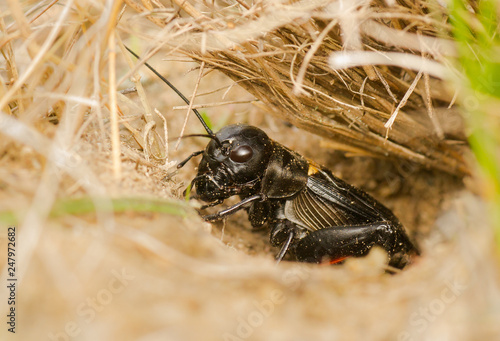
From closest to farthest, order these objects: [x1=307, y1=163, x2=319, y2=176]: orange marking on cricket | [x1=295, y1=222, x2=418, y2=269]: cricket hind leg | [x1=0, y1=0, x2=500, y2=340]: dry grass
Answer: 1. [x1=0, y1=0, x2=500, y2=340]: dry grass
2. [x1=295, y1=222, x2=418, y2=269]: cricket hind leg
3. [x1=307, y1=163, x2=319, y2=176]: orange marking on cricket

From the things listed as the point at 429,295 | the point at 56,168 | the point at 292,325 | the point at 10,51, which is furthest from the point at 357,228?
the point at 10,51

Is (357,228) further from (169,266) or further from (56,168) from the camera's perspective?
(56,168)

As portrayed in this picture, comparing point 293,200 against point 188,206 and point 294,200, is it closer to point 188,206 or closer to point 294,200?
point 294,200

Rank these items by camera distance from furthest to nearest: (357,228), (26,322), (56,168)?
1. (357,228)
2. (56,168)
3. (26,322)

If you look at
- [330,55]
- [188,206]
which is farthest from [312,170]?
[188,206]

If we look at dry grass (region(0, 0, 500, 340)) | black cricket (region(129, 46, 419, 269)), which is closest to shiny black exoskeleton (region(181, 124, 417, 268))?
black cricket (region(129, 46, 419, 269))

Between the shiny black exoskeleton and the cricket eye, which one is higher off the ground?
the cricket eye

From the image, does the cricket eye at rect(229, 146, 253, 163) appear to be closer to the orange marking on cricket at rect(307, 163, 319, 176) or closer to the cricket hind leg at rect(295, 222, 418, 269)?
the orange marking on cricket at rect(307, 163, 319, 176)
